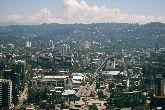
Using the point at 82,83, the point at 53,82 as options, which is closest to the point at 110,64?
the point at 82,83

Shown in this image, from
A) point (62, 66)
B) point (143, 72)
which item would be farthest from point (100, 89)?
point (62, 66)

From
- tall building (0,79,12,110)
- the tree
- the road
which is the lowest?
the road

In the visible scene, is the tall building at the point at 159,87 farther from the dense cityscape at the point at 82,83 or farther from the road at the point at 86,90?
the road at the point at 86,90

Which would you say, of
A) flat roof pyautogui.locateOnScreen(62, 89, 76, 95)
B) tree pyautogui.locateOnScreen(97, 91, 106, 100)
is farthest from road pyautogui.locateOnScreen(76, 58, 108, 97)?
tree pyautogui.locateOnScreen(97, 91, 106, 100)

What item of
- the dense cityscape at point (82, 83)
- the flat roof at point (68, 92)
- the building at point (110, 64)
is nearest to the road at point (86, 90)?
the dense cityscape at point (82, 83)

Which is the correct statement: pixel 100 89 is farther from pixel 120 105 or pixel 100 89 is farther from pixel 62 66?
pixel 62 66

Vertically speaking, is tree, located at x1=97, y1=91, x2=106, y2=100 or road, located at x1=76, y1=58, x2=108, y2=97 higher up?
tree, located at x1=97, y1=91, x2=106, y2=100

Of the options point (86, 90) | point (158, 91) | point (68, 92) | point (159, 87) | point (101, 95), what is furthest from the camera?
point (86, 90)

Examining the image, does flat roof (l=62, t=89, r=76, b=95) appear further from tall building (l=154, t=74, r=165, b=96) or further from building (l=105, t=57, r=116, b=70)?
building (l=105, t=57, r=116, b=70)

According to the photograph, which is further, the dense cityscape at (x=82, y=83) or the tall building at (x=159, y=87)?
the tall building at (x=159, y=87)

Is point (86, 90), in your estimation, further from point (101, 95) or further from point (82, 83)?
point (101, 95)

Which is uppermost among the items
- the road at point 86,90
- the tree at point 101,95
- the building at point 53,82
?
the building at point 53,82
